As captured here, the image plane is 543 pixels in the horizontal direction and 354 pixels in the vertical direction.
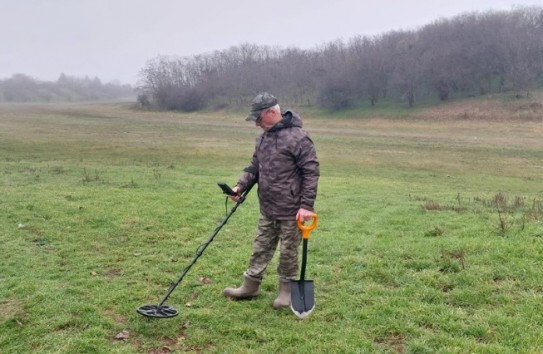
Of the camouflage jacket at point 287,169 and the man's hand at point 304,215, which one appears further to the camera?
the camouflage jacket at point 287,169

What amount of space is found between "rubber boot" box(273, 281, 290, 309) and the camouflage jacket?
923 mm

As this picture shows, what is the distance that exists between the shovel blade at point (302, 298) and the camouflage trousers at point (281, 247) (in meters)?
0.25

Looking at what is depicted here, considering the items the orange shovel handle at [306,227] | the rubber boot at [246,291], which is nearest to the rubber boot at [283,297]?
the rubber boot at [246,291]

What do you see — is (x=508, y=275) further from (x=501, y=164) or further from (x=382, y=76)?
(x=382, y=76)

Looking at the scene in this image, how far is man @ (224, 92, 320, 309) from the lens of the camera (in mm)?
5805

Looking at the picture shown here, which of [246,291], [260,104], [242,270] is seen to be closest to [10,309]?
[246,291]

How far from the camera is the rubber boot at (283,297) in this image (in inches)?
243

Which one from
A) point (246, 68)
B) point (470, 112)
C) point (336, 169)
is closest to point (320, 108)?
point (470, 112)

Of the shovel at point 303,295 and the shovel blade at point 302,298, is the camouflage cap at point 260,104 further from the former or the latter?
the shovel blade at point 302,298

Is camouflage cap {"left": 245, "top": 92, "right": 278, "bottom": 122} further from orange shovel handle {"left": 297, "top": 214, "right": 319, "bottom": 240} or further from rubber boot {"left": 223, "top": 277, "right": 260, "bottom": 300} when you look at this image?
rubber boot {"left": 223, "top": 277, "right": 260, "bottom": 300}

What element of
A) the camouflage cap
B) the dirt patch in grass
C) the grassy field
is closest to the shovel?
the grassy field

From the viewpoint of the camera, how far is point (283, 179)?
19.5 ft

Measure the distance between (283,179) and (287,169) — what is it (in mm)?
132

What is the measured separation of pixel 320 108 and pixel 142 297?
8648 cm
